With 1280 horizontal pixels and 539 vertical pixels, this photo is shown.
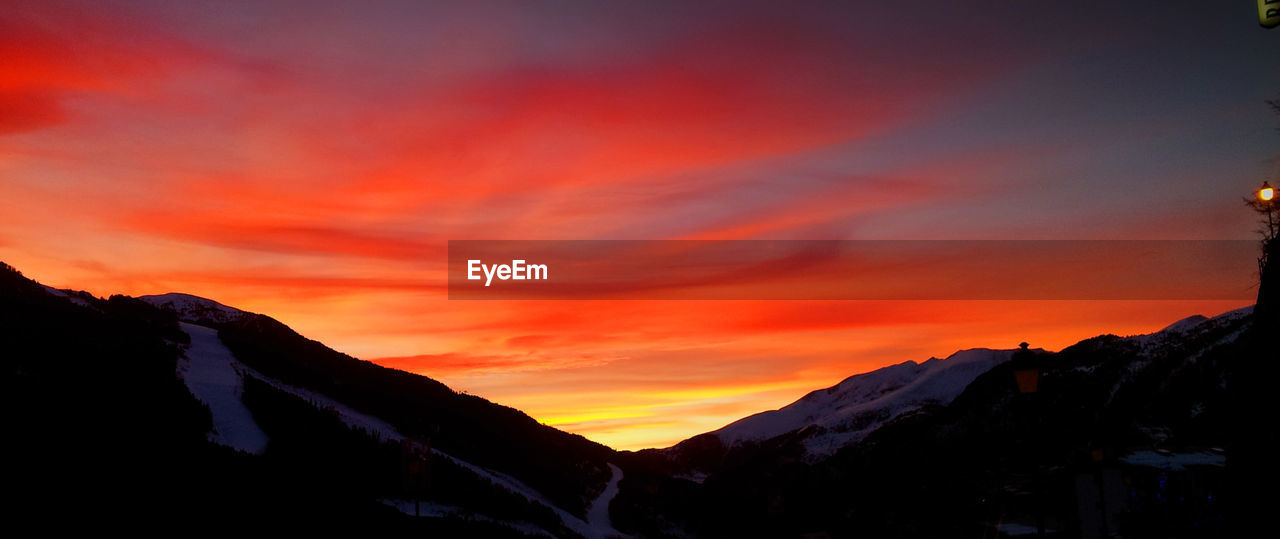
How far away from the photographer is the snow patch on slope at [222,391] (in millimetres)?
54406

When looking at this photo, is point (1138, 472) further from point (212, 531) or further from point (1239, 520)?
point (212, 531)

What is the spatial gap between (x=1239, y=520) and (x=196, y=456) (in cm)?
4244

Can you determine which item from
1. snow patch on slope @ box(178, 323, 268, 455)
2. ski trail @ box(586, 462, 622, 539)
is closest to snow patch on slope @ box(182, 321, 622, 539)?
Result: ski trail @ box(586, 462, 622, 539)

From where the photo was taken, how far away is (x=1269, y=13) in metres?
21.6

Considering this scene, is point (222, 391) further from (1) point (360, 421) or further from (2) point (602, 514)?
(2) point (602, 514)

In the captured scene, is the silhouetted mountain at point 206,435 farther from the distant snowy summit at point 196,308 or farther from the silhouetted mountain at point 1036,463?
the distant snowy summit at point 196,308

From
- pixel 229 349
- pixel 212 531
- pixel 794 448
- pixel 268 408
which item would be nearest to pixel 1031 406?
pixel 212 531

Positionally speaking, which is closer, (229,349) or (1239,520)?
(1239,520)

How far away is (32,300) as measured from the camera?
6106cm

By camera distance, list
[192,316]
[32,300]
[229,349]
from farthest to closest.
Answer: [192,316], [229,349], [32,300]

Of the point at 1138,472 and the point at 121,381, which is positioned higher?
the point at 121,381

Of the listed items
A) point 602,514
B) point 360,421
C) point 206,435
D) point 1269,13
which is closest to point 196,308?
point 360,421

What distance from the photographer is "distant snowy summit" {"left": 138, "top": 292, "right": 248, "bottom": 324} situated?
125688mm

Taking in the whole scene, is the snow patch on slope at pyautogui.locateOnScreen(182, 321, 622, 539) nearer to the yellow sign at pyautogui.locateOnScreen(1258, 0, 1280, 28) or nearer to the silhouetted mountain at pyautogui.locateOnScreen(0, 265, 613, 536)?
the silhouetted mountain at pyautogui.locateOnScreen(0, 265, 613, 536)
